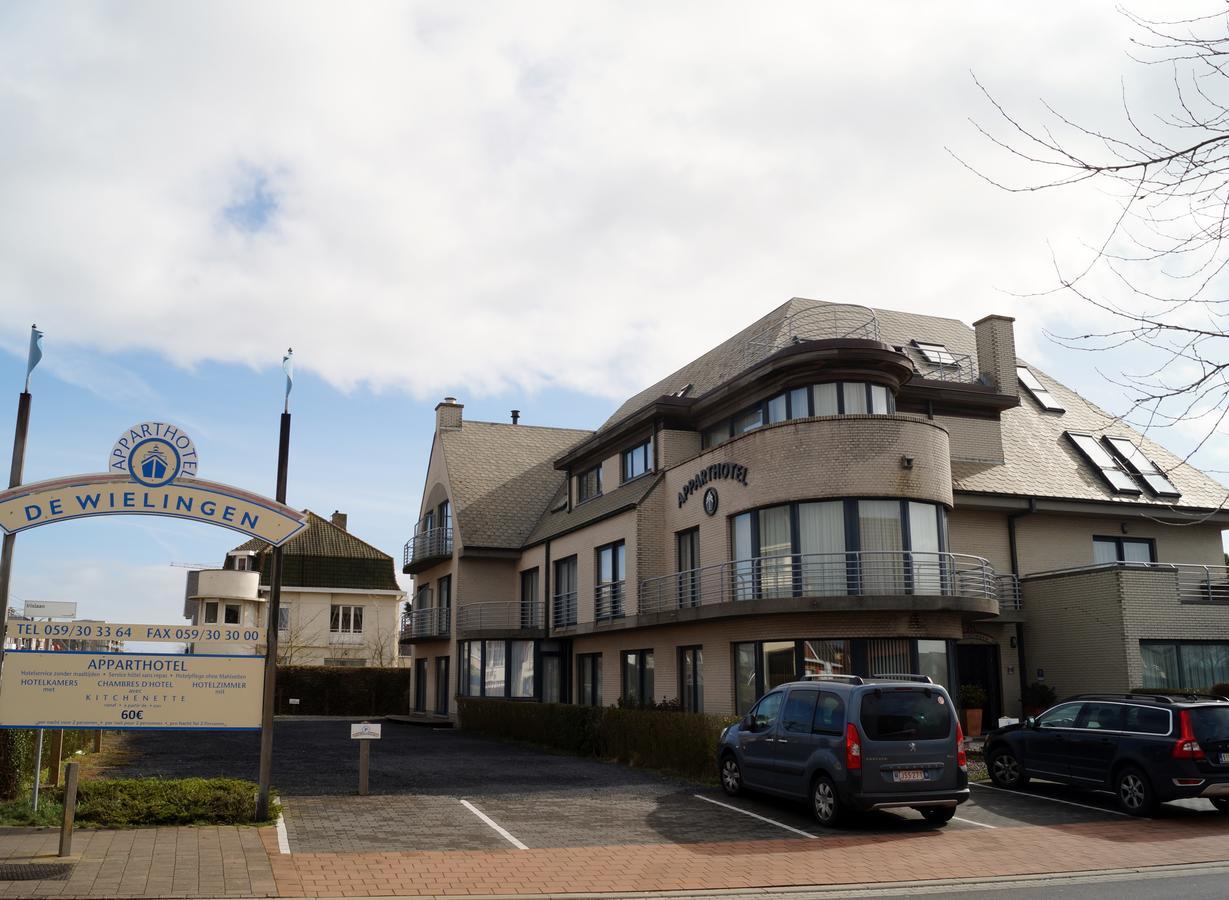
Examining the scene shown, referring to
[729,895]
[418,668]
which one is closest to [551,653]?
[418,668]

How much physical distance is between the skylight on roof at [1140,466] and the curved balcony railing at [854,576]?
7512 millimetres

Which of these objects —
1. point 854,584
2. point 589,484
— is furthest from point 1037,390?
point 854,584

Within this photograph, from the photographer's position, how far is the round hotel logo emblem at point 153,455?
40.3ft

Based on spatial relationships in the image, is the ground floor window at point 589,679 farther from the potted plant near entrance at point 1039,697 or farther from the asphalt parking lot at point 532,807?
the potted plant near entrance at point 1039,697

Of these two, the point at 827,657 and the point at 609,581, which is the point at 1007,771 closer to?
the point at 827,657

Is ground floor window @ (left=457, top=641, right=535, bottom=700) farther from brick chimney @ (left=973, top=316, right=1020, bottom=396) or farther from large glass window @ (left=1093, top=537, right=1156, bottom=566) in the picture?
large glass window @ (left=1093, top=537, right=1156, bottom=566)

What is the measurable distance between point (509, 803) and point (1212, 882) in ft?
29.0

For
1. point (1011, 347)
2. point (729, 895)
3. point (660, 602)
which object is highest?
point (1011, 347)

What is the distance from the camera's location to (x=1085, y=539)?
26344 mm

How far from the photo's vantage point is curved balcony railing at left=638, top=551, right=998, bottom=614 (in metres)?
20.6

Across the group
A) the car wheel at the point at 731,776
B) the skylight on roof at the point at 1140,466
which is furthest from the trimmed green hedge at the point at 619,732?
the skylight on roof at the point at 1140,466

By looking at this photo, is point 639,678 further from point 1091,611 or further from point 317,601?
point 317,601

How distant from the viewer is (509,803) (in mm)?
15086

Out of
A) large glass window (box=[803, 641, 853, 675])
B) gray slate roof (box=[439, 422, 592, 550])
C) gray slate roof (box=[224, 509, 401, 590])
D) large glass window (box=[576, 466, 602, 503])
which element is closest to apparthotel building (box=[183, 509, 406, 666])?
gray slate roof (box=[224, 509, 401, 590])
